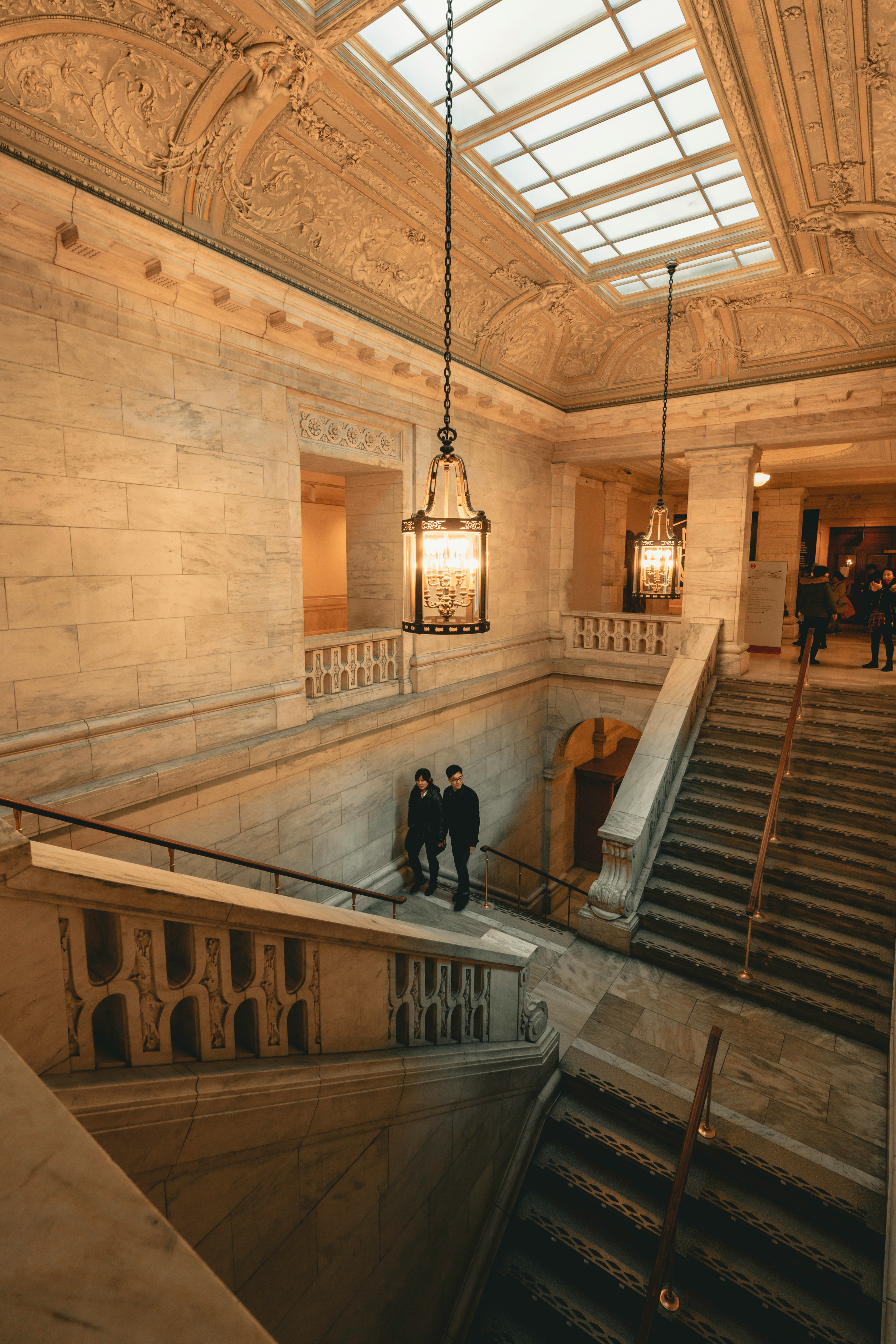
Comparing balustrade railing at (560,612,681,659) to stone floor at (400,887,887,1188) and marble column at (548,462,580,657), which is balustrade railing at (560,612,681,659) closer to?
marble column at (548,462,580,657)

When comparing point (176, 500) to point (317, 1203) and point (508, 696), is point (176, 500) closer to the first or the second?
point (317, 1203)

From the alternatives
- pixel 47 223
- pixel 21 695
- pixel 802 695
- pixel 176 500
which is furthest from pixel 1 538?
pixel 802 695

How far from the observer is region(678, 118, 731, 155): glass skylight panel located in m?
5.42

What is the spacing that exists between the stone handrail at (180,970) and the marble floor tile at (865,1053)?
3.96 m

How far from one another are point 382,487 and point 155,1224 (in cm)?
775

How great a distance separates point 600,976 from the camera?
244 inches

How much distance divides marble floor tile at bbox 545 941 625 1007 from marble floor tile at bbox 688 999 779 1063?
2.61 feet

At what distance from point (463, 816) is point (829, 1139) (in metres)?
4.21

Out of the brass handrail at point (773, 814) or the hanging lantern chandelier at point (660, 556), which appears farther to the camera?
the hanging lantern chandelier at point (660, 556)

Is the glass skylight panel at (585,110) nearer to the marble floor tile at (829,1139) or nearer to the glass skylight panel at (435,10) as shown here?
the glass skylight panel at (435,10)

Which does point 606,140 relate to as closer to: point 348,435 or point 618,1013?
point 348,435

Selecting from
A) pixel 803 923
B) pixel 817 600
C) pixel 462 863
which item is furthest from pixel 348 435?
pixel 817 600

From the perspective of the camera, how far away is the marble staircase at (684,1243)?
3.75 metres

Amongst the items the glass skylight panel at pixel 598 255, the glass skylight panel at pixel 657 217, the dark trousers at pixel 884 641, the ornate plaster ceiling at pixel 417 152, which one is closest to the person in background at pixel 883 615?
the dark trousers at pixel 884 641
